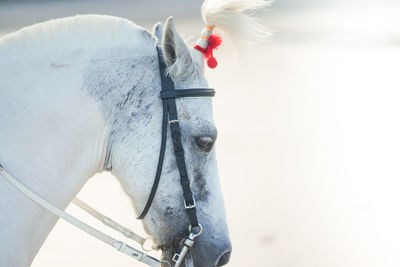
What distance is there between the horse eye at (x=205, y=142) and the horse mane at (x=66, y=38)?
0.46 m

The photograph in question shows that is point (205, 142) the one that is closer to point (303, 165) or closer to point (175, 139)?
point (175, 139)

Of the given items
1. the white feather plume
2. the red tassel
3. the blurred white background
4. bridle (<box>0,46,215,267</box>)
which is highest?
the white feather plume

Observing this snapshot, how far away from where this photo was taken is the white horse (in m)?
1.72

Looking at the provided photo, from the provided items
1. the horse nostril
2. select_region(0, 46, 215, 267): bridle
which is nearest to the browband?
select_region(0, 46, 215, 267): bridle

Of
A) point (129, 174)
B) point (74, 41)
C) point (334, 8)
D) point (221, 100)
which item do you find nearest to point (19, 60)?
point (74, 41)

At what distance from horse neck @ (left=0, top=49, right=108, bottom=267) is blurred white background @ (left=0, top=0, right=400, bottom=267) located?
0.37 m

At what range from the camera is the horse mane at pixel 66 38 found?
1751 mm

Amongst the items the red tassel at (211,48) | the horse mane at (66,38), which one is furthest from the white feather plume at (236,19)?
the horse mane at (66,38)

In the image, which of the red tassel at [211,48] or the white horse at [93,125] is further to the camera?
the red tassel at [211,48]

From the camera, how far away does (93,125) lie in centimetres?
177

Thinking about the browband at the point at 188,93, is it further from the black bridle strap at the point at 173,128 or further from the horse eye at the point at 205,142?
the horse eye at the point at 205,142

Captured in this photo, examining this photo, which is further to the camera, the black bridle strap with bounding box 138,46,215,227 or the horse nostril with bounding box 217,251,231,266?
the horse nostril with bounding box 217,251,231,266

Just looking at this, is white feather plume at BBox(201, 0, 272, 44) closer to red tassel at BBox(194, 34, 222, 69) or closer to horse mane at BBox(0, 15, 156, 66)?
red tassel at BBox(194, 34, 222, 69)

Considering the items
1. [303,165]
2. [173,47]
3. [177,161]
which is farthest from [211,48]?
[303,165]
